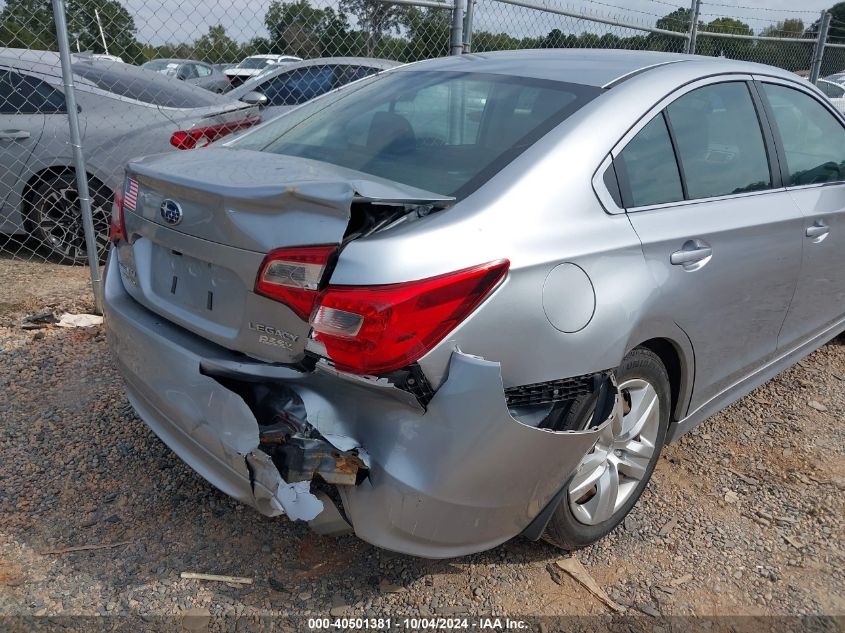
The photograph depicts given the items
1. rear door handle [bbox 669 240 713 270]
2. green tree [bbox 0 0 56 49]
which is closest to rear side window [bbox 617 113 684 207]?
rear door handle [bbox 669 240 713 270]

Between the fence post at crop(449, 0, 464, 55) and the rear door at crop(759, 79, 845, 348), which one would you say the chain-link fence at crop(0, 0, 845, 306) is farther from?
the rear door at crop(759, 79, 845, 348)

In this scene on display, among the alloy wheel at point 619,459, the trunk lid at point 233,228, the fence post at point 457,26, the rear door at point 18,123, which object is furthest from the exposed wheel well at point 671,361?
the rear door at point 18,123

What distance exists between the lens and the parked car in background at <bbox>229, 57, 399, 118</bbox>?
Result: 701 centimetres

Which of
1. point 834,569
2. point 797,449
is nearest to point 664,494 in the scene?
point 834,569

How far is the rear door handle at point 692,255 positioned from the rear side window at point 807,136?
3.06ft

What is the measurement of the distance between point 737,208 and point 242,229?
186 cm

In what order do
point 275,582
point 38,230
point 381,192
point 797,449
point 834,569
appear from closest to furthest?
point 381,192 < point 275,582 < point 834,569 < point 797,449 < point 38,230

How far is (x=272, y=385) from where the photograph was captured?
1962mm

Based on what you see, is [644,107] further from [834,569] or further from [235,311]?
[834,569]

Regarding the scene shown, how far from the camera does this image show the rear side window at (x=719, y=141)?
259 centimetres

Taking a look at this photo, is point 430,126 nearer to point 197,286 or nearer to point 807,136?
point 197,286

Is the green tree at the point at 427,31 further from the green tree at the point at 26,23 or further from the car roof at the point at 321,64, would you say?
the green tree at the point at 26,23

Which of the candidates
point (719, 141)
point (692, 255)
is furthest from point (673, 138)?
point (692, 255)

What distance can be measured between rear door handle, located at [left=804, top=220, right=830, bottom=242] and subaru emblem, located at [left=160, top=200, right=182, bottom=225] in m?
2.54
